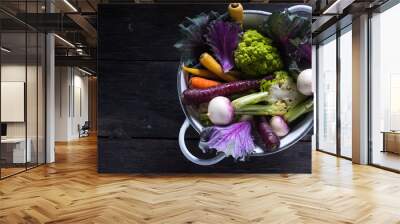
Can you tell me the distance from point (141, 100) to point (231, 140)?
173 inches

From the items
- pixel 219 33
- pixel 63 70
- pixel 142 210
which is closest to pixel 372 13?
pixel 142 210

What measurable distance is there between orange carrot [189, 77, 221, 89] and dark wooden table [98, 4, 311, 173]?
3.90 m

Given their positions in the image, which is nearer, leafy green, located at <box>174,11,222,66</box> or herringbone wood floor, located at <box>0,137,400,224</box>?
leafy green, located at <box>174,11,222,66</box>

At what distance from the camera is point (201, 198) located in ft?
14.3

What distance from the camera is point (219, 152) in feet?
3.08

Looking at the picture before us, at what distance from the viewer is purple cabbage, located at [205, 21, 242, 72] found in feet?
3.08

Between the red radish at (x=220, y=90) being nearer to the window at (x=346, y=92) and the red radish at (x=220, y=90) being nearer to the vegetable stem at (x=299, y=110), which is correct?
the vegetable stem at (x=299, y=110)

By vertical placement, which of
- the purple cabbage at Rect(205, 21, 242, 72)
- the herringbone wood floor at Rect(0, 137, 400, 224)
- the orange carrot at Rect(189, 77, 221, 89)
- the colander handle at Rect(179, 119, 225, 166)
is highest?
the purple cabbage at Rect(205, 21, 242, 72)

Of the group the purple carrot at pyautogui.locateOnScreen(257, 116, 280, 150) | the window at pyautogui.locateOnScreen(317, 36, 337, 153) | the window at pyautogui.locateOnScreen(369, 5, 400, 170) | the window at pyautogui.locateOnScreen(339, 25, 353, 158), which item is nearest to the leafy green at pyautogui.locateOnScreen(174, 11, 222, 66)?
the purple carrot at pyautogui.locateOnScreen(257, 116, 280, 150)

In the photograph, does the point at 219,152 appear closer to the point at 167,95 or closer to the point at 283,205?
the point at 283,205

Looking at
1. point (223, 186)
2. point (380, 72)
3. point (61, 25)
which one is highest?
point (61, 25)

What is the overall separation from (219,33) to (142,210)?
3.14m

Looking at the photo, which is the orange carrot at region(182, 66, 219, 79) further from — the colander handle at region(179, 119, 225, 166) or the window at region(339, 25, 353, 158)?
the window at region(339, 25, 353, 158)

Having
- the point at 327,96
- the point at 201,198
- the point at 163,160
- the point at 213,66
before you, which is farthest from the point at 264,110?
the point at 327,96
